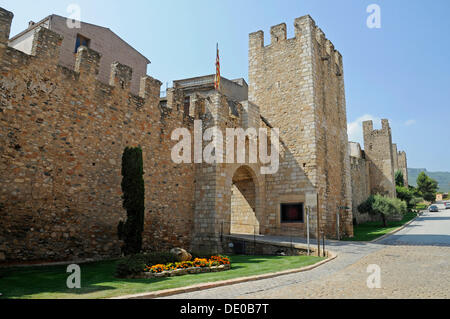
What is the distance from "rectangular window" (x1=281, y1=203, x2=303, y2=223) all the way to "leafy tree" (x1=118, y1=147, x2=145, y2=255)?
27.6ft

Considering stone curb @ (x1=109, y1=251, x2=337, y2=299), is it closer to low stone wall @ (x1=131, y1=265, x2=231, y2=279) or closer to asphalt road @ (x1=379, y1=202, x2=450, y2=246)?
low stone wall @ (x1=131, y1=265, x2=231, y2=279)

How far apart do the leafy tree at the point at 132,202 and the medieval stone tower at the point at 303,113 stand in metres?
8.48

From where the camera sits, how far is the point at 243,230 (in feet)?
55.1

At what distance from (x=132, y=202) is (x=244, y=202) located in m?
8.20

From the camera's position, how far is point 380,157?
38125 millimetres

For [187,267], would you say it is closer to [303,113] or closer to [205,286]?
[205,286]

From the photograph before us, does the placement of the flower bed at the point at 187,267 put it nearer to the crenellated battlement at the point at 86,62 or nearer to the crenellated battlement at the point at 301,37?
the crenellated battlement at the point at 86,62

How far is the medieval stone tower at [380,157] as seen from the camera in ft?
120

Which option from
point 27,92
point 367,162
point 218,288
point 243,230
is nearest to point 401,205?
point 367,162

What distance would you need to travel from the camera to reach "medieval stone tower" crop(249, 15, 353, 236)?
16016 mm

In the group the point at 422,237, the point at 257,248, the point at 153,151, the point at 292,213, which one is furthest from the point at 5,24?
the point at 422,237

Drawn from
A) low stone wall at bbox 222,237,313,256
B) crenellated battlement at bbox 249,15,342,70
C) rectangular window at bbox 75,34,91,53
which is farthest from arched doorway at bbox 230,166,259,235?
rectangular window at bbox 75,34,91,53
